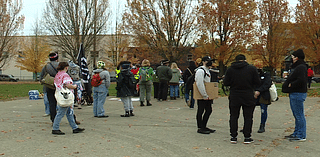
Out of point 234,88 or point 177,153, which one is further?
point 234,88

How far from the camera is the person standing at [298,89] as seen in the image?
6.71m

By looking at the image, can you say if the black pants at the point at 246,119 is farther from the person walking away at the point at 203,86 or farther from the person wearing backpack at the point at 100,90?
the person wearing backpack at the point at 100,90

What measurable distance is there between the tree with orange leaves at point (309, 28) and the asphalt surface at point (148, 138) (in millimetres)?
26350

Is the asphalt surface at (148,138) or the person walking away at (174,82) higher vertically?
the person walking away at (174,82)

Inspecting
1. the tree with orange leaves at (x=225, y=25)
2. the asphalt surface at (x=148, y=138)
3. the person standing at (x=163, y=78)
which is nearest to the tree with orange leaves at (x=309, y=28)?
the tree with orange leaves at (x=225, y=25)

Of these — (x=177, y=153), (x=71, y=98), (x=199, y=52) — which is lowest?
(x=177, y=153)

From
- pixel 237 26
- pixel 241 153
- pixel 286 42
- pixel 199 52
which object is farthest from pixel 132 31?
pixel 241 153

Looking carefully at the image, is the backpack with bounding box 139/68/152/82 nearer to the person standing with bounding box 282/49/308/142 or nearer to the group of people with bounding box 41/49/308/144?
the group of people with bounding box 41/49/308/144

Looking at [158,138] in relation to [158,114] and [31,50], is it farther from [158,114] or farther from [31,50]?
[31,50]

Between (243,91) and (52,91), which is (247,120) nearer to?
(243,91)

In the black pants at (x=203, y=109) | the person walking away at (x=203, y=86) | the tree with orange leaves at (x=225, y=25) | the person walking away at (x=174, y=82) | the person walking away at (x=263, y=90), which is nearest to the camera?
the person walking away at (x=203, y=86)

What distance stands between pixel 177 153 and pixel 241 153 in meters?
1.07

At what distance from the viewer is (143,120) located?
378 inches

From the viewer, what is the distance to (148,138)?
7.06 metres
